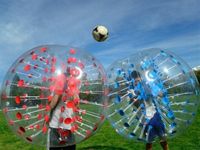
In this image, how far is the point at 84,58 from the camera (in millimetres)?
5703

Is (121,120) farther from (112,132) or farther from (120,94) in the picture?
(112,132)

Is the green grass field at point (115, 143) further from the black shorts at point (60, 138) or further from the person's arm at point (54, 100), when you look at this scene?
the person's arm at point (54, 100)

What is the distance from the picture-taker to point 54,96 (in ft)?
17.4

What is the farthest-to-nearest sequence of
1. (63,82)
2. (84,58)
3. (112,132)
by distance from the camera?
(112,132) → (84,58) → (63,82)

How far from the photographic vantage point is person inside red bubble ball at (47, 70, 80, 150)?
A: 5301 mm

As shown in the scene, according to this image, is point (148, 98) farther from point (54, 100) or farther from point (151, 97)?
point (54, 100)

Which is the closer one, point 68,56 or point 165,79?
point 68,56

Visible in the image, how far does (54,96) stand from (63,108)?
0.83ft

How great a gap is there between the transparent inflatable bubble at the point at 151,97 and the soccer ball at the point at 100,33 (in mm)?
826

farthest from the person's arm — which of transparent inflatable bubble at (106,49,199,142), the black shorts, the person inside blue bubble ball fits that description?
the person inside blue bubble ball

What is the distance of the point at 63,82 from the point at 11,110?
95cm

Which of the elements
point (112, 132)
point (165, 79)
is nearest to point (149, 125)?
point (165, 79)

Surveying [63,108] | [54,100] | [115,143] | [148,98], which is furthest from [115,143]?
[54,100]

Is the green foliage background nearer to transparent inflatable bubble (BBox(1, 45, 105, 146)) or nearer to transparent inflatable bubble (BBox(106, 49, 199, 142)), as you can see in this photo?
transparent inflatable bubble (BBox(106, 49, 199, 142))
